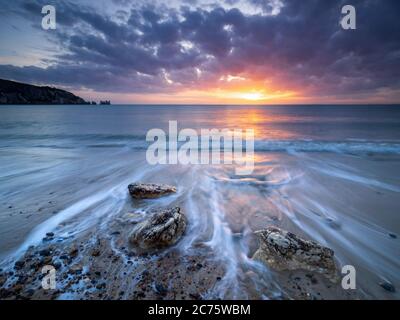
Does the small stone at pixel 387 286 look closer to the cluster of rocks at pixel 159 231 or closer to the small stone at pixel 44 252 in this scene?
the cluster of rocks at pixel 159 231

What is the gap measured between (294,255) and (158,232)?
239 centimetres

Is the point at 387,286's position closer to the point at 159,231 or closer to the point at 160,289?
the point at 160,289

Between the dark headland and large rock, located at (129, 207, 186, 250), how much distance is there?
17789cm

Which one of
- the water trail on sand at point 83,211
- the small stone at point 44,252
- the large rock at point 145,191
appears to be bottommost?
the small stone at point 44,252

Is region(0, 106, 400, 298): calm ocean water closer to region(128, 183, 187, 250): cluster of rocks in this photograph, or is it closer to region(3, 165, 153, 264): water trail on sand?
region(3, 165, 153, 264): water trail on sand

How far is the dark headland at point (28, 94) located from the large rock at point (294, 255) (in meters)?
180

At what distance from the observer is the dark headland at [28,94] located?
127 metres

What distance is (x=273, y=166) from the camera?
9242mm

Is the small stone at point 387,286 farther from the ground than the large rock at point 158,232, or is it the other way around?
the large rock at point 158,232

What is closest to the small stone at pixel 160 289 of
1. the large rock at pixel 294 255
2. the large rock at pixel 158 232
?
the large rock at pixel 158 232

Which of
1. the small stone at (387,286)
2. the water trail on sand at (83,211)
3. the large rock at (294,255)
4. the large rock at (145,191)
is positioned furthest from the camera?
the large rock at (145,191)

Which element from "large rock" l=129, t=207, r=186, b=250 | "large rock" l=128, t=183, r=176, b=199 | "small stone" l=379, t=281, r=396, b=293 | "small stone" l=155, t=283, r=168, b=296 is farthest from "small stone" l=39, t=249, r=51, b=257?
"small stone" l=379, t=281, r=396, b=293

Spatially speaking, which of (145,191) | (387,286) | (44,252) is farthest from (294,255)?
(44,252)
